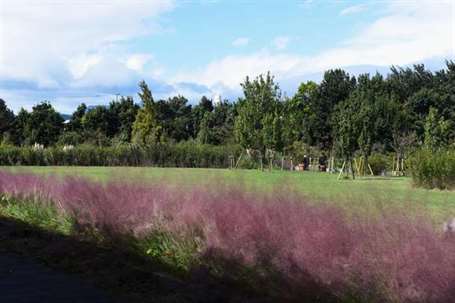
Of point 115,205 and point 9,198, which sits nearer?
point 115,205

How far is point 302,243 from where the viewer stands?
4.76 meters

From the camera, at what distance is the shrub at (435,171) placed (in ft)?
68.4

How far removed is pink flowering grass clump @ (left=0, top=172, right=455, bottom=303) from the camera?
4016mm

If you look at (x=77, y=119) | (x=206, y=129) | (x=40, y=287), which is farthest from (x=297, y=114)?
(x=40, y=287)

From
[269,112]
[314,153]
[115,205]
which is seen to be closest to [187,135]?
[314,153]

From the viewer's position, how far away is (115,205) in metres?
7.94

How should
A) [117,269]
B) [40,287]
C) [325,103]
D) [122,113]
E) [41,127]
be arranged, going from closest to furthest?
[40,287] < [117,269] < [41,127] < [122,113] < [325,103]

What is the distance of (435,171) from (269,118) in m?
19.8

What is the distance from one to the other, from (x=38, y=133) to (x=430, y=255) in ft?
199

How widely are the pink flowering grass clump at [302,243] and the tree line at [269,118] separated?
3386cm

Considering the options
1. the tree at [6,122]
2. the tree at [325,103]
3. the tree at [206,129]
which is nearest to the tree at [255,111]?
the tree at [206,129]

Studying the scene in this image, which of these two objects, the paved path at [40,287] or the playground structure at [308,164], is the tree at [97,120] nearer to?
the playground structure at [308,164]

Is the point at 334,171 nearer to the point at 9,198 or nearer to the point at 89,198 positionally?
the point at 9,198

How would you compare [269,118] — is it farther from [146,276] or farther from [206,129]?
[146,276]
